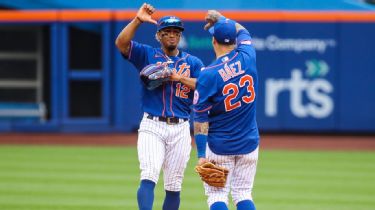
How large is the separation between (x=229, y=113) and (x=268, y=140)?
9.99m

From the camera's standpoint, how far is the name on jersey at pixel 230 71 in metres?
6.30

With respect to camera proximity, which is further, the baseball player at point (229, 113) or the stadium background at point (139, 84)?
the stadium background at point (139, 84)

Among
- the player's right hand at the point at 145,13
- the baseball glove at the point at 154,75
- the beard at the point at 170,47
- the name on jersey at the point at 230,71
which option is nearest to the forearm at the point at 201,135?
the name on jersey at the point at 230,71

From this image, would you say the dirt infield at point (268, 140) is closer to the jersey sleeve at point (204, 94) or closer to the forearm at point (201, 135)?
the forearm at point (201, 135)

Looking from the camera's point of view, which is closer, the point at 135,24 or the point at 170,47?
the point at 135,24

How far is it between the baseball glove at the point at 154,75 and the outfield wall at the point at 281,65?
9.42m

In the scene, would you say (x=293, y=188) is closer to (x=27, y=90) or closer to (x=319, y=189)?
(x=319, y=189)

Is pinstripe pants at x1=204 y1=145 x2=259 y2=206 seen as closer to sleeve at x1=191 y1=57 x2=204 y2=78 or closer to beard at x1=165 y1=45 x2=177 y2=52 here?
sleeve at x1=191 y1=57 x2=204 y2=78

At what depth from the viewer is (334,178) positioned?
36.8ft

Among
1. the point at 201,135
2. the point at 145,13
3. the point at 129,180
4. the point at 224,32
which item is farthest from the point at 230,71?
the point at 129,180

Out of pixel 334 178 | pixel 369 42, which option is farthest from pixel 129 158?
pixel 369 42

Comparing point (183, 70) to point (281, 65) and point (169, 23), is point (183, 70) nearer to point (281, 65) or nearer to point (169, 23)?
point (169, 23)

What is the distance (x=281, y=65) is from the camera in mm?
16625

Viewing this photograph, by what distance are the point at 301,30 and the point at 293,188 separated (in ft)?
22.1
